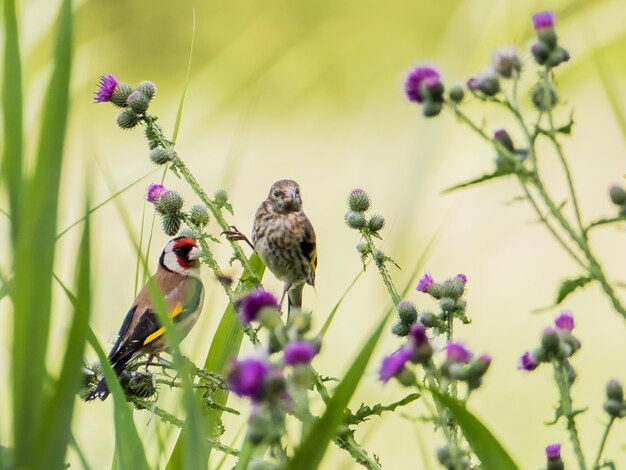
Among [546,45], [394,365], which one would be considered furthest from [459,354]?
[546,45]

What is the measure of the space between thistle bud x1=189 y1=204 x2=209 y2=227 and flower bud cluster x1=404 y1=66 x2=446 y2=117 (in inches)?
18.4

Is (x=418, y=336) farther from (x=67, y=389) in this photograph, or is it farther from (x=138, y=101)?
(x=138, y=101)

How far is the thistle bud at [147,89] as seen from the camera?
1264mm

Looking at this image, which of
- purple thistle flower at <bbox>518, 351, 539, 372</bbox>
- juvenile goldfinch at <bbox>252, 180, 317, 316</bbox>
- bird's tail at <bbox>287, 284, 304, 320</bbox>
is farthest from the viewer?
bird's tail at <bbox>287, 284, 304, 320</bbox>

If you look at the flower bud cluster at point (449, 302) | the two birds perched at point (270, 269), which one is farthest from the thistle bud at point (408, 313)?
the two birds perched at point (270, 269)

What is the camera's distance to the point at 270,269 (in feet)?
6.70

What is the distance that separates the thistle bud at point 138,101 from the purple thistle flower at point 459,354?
0.65 meters

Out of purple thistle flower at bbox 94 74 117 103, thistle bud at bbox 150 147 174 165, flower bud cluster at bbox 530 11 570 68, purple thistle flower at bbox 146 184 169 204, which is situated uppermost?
purple thistle flower at bbox 94 74 117 103

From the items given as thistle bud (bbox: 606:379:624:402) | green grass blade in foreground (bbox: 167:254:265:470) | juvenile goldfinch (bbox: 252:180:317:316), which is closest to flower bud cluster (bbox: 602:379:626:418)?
thistle bud (bbox: 606:379:624:402)

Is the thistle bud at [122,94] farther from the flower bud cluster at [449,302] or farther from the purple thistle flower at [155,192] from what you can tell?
the flower bud cluster at [449,302]

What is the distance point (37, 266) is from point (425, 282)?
Result: 523mm

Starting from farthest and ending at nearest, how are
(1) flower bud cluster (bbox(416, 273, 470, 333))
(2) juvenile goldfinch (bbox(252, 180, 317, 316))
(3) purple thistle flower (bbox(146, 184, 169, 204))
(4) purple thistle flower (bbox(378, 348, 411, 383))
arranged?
(2) juvenile goldfinch (bbox(252, 180, 317, 316))
(3) purple thistle flower (bbox(146, 184, 169, 204))
(1) flower bud cluster (bbox(416, 273, 470, 333))
(4) purple thistle flower (bbox(378, 348, 411, 383))

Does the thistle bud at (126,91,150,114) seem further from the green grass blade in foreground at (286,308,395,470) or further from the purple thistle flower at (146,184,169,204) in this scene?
the green grass blade in foreground at (286,308,395,470)

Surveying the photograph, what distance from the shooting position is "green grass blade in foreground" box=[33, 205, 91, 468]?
648 millimetres
